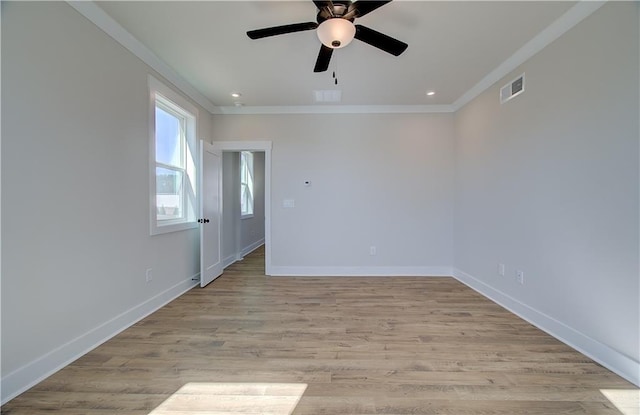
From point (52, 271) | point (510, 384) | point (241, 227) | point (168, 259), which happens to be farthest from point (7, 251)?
point (241, 227)

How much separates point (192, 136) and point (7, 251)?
96.0 inches

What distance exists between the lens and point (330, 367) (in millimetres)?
1852

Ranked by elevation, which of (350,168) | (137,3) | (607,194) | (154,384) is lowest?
(154,384)

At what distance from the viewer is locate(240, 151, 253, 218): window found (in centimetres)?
596

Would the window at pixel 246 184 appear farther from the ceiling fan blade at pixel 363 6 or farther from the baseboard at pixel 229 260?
the ceiling fan blade at pixel 363 6

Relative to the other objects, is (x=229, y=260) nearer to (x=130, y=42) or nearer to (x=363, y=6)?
(x=130, y=42)

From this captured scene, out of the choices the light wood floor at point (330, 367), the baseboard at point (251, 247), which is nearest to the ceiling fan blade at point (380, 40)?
the light wood floor at point (330, 367)

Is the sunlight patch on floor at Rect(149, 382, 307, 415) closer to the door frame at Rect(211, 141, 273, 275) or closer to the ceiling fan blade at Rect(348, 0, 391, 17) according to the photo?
the ceiling fan blade at Rect(348, 0, 391, 17)

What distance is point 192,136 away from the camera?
144 inches

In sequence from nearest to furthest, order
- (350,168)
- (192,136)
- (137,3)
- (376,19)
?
(137,3) < (376,19) < (192,136) < (350,168)

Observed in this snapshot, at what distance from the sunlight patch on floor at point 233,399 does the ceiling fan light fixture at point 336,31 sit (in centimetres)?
229

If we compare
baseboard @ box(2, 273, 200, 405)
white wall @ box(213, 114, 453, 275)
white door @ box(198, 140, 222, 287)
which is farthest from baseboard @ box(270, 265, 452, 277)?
baseboard @ box(2, 273, 200, 405)

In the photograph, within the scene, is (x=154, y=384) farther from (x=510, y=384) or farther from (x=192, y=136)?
(x=192, y=136)

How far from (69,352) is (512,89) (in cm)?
447
